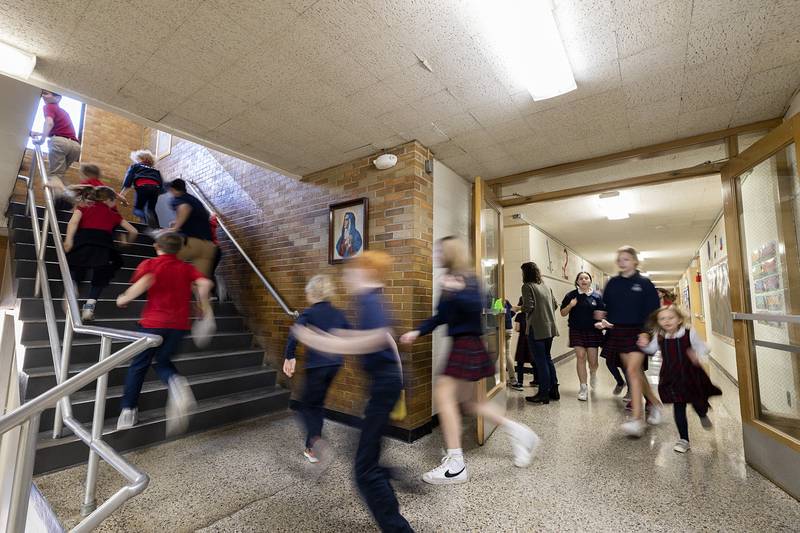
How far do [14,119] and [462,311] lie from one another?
13.5 ft

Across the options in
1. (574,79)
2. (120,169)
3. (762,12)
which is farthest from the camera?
(120,169)

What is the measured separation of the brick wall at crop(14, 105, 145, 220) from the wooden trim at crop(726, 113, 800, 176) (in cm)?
889

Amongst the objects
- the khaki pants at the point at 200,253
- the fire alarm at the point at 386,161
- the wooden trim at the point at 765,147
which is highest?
the fire alarm at the point at 386,161

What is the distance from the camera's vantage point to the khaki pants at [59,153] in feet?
13.5

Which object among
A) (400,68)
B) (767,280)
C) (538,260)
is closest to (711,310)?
(538,260)

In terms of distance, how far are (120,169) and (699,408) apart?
382 inches

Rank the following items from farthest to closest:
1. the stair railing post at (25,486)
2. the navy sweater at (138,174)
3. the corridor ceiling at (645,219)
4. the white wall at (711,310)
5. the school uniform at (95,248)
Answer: the white wall at (711,310), the corridor ceiling at (645,219), the navy sweater at (138,174), the school uniform at (95,248), the stair railing post at (25,486)

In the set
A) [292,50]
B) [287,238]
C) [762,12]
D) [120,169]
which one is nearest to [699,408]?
[762,12]

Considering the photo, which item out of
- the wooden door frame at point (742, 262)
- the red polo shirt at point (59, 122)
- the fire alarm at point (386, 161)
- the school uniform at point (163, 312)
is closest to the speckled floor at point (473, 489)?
the wooden door frame at point (742, 262)

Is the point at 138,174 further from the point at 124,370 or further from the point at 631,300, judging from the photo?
the point at 631,300

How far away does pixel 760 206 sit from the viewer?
9.54 ft

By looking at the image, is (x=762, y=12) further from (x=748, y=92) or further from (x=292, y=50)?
(x=292, y=50)

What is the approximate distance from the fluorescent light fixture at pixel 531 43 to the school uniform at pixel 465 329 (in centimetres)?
137

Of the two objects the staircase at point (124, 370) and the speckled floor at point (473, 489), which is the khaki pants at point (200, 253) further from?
the speckled floor at point (473, 489)
